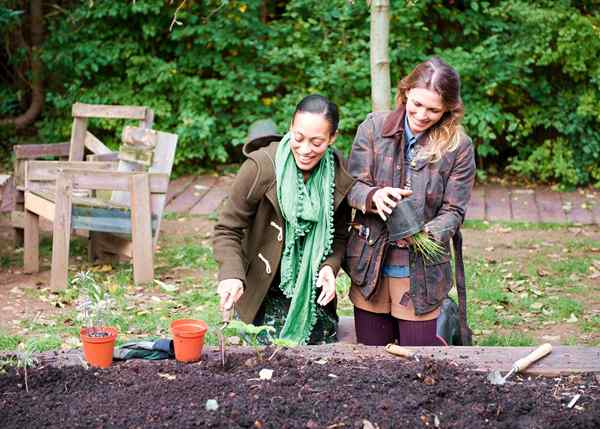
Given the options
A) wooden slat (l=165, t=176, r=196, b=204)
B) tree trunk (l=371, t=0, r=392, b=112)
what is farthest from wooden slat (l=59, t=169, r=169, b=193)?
wooden slat (l=165, t=176, r=196, b=204)

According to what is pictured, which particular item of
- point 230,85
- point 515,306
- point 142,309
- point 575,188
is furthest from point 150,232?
point 575,188

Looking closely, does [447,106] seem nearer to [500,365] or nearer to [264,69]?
[500,365]

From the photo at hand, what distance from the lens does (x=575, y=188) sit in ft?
26.8

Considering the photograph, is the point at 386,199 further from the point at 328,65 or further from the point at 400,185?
the point at 328,65

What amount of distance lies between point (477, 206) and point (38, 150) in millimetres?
3704

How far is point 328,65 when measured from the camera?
825 centimetres

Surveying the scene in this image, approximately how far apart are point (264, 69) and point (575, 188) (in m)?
3.19

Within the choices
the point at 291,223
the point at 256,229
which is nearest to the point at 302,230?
the point at 291,223

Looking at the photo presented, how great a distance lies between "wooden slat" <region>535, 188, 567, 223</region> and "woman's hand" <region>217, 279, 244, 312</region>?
4641 mm

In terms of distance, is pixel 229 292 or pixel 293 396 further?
pixel 229 292

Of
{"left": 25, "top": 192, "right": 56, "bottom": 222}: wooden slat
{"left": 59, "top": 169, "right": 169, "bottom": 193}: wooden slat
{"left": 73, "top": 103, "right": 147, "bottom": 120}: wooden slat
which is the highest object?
{"left": 73, "top": 103, "right": 147, "bottom": 120}: wooden slat

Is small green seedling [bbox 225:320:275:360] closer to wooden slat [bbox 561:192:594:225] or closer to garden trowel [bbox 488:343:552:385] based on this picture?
garden trowel [bbox 488:343:552:385]

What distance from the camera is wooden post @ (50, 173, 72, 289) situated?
18.6 ft

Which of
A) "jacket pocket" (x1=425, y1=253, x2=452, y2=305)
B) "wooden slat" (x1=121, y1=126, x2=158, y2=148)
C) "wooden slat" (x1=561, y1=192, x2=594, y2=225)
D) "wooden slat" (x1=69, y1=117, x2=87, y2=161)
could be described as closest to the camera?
"jacket pocket" (x1=425, y1=253, x2=452, y2=305)
